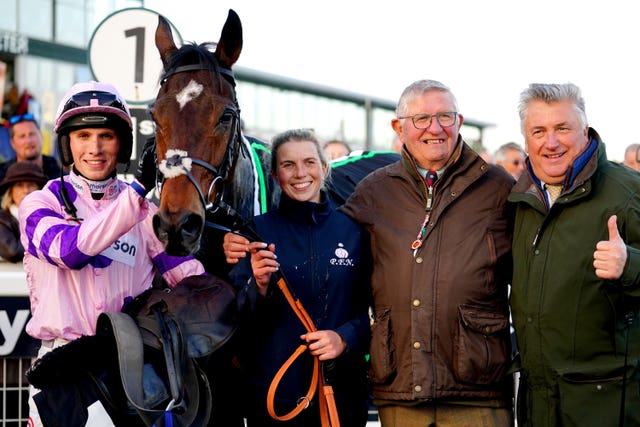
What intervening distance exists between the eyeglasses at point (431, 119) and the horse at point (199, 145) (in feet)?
2.53

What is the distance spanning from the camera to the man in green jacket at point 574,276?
9.28ft

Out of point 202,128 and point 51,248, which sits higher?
point 202,128

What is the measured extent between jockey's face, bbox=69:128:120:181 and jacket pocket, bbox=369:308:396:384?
129cm

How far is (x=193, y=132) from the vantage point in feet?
10.1

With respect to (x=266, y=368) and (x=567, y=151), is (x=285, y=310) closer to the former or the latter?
(x=266, y=368)

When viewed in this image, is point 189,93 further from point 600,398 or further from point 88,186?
point 600,398

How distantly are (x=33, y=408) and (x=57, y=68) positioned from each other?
48.6 ft

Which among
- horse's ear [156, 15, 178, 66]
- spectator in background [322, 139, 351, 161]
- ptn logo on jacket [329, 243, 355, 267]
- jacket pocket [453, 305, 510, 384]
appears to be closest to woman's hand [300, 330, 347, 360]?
ptn logo on jacket [329, 243, 355, 267]

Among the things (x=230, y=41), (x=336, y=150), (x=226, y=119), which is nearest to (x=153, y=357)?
(x=226, y=119)

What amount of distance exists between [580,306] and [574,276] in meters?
0.11

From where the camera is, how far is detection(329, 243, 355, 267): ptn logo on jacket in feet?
11.0

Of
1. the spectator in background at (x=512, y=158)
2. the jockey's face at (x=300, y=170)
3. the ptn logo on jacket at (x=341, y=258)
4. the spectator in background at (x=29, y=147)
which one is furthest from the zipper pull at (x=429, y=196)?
the spectator in background at (x=512, y=158)

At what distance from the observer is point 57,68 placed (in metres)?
16.5

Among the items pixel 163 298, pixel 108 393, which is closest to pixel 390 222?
pixel 163 298
